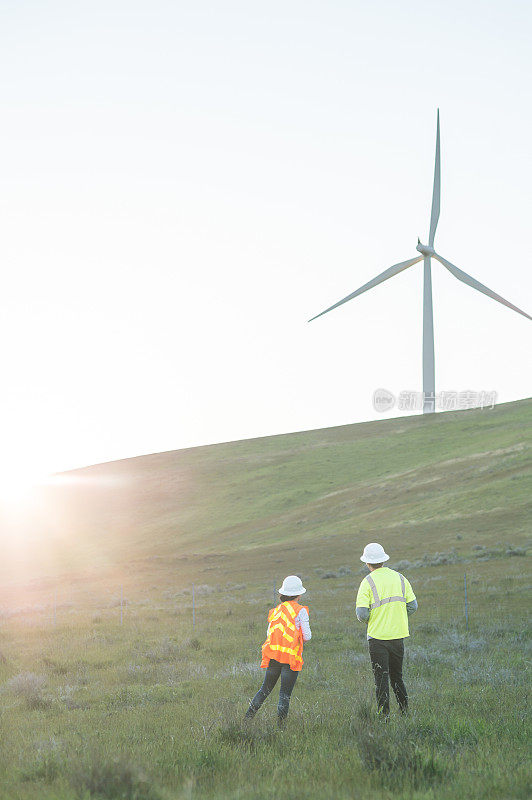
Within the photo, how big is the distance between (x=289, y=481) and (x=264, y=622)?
227 feet

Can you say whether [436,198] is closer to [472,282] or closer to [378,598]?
[472,282]

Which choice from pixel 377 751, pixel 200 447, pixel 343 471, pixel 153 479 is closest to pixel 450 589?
pixel 377 751

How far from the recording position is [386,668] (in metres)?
10.0

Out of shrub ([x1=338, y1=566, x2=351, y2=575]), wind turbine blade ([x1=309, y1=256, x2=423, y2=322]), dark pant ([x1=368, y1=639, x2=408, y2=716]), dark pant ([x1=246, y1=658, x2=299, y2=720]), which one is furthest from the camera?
wind turbine blade ([x1=309, y1=256, x2=423, y2=322])

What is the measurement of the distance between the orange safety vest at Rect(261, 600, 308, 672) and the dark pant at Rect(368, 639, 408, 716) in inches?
37.1

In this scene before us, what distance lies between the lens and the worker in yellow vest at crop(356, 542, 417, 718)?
32.9ft

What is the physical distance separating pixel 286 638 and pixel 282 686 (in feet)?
1.97

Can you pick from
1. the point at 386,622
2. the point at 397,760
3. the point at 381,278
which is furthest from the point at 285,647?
the point at 381,278

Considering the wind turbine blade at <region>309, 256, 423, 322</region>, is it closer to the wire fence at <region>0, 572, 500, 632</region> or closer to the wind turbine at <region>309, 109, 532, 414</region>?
the wind turbine at <region>309, 109, 532, 414</region>

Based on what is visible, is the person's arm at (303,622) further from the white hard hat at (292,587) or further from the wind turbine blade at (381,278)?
the wind turbine blade at (381,278)

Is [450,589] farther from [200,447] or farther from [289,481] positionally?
[200,447]

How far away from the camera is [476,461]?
73.9 meters

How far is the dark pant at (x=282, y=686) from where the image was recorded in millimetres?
9805

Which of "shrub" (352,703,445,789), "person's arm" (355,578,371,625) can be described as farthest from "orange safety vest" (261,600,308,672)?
"shrub" (352,703,445,789)
